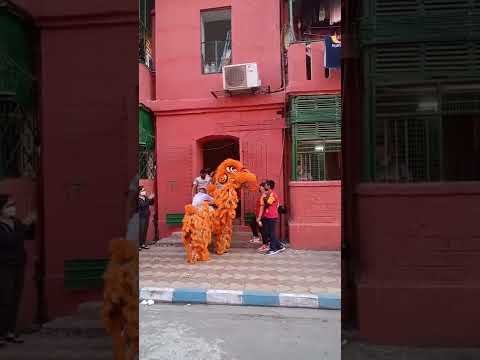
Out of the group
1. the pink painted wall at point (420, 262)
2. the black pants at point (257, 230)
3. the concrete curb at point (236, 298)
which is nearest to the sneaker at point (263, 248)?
the black pants at point (257, 230)

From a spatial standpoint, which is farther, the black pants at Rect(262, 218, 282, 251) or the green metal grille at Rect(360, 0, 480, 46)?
the green metal grille at Rect(360, 0, 480, 46)

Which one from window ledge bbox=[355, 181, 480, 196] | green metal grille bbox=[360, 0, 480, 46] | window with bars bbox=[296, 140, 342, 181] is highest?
green metal grille bbox=[360, 0, 480, 46]

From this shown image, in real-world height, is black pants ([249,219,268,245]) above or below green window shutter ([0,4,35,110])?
below

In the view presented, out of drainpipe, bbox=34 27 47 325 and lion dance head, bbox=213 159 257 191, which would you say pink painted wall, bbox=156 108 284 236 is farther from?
drainpipe, bbox=34 27 47 325

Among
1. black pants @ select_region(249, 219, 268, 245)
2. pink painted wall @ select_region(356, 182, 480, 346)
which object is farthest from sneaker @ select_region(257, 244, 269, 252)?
pink painted wall @ select_region(356, 182, 480, 346)

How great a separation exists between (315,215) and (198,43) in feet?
1.32

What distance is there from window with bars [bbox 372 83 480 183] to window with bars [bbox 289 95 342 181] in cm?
11

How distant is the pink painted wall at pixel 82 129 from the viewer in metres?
0.58

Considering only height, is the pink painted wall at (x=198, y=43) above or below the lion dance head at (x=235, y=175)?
above

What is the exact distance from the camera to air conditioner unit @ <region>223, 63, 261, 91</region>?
64 cm

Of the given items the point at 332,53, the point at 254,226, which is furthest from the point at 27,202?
the point at 332,53

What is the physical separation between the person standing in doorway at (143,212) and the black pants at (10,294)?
201 mm

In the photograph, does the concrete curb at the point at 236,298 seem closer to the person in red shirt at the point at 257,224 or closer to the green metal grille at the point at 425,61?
the person in red shirt at the point at 257,224

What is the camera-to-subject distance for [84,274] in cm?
61
